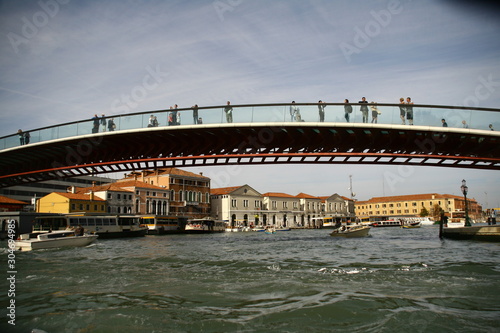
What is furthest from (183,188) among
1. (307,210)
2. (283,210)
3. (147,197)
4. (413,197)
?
(413,197)

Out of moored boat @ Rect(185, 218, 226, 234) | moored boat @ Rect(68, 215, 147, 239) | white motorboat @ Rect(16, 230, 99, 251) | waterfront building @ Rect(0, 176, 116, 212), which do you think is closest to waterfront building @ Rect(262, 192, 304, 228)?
moored boat @ Rect(185, 218, 226, 234)

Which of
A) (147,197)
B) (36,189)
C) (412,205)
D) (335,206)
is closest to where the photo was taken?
(147,197)

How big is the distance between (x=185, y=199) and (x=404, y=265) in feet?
202

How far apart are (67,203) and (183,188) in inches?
939

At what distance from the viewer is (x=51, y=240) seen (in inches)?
973

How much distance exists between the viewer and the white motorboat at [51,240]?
23.4 meters

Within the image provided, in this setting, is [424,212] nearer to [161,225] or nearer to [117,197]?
[161,225]

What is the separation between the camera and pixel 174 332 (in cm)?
642

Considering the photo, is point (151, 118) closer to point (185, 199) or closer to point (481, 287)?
point (481, 287)

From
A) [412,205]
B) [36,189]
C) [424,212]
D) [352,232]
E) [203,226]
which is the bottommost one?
[424,212]

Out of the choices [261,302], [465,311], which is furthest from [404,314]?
[261,302]

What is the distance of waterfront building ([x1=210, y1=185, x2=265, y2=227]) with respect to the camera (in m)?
82.1

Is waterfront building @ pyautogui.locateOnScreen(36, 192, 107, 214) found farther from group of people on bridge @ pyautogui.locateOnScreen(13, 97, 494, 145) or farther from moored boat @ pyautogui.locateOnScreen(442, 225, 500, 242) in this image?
moored boat @ pyautogui.locateOnScreen(442, 225, 500, 242)

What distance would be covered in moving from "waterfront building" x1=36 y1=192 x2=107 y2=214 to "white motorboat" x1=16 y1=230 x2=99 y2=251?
28088 mm
